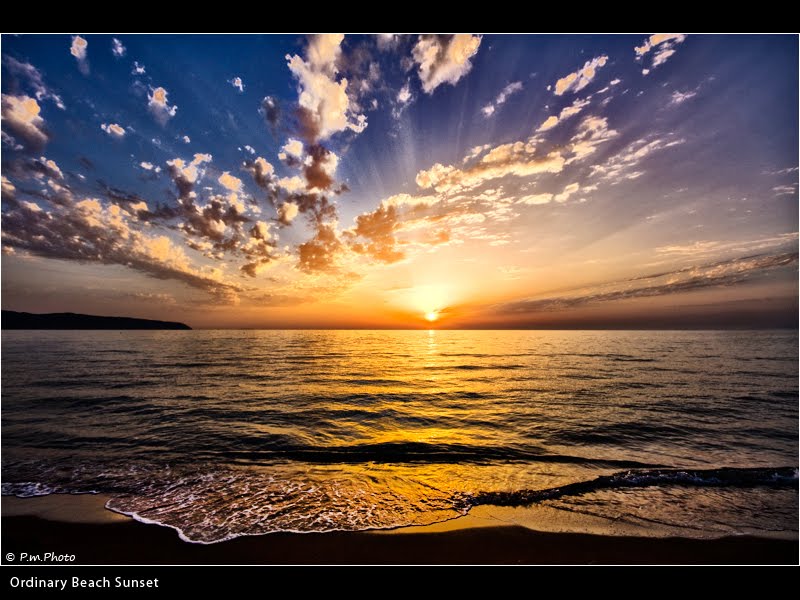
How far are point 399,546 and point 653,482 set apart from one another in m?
7.58

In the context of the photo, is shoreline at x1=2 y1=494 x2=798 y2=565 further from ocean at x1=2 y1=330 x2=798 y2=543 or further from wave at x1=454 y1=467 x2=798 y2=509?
wave at x1=454 y1=467 x2=798 y2=509

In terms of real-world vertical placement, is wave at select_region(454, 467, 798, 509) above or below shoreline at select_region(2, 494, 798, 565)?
below

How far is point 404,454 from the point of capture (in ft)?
32.9

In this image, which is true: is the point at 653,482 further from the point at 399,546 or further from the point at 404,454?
the point at 399,546

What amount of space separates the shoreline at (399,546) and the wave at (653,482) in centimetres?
112

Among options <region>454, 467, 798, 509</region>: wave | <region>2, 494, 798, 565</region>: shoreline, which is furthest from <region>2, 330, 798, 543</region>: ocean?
<region>2, 494, 798, 565</region>: shoreline

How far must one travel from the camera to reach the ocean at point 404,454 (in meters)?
6.47

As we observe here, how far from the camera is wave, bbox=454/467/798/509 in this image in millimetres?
7016

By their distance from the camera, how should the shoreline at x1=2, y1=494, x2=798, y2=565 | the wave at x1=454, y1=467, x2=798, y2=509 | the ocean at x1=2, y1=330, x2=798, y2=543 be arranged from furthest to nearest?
the wave at x1=454, y1=467, x2=798, y2=509, the ocean at x1=2, y1=330, x2=798, y2=543, the shoreline at x1=2, y1=494, x2=798, y2=565

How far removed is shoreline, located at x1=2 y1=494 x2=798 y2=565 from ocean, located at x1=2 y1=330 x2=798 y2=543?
0.31 m

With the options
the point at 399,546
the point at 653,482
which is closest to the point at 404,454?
the point at 399,546

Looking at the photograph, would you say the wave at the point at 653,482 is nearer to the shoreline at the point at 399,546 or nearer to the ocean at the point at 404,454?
the ocean at the point at 404,454

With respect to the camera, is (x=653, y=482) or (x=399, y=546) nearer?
(x=399, y=546)

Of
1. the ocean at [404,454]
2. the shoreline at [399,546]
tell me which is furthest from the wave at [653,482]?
the shoreline at [399,546]
